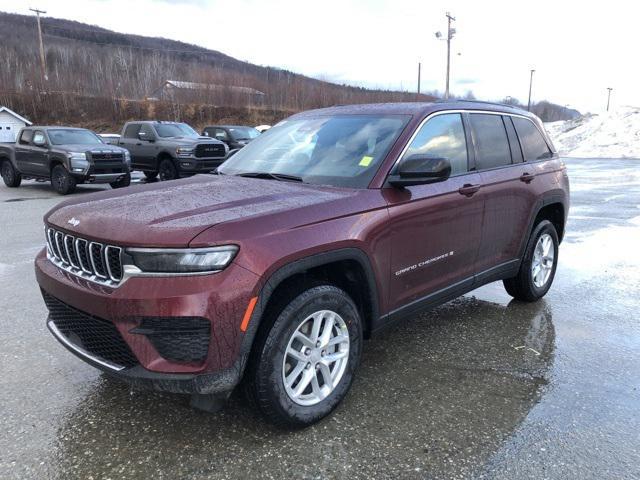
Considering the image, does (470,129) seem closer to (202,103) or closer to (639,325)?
(639,325)

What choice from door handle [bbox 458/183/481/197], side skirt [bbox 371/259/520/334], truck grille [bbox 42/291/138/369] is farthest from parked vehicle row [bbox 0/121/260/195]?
truck grille [bbox 42/291/138/369]

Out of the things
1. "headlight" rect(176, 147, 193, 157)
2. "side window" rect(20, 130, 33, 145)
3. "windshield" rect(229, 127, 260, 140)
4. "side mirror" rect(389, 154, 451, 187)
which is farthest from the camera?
"windshield" rect(229, 127, 260, 140)

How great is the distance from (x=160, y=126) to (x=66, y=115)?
4369cm

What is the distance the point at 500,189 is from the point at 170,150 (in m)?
12.9

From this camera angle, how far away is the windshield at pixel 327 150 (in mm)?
3434

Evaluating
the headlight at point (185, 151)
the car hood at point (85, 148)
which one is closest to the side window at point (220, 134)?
the headlight at point (185, 151)

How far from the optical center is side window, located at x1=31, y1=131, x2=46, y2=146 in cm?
1430

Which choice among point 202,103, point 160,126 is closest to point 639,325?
point 160,126

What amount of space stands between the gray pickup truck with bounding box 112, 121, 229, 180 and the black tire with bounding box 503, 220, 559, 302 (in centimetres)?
1186

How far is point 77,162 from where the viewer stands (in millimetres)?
13500

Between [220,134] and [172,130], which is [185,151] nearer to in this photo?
[172,130]

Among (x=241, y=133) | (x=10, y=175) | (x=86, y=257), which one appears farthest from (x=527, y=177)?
(x=241, y=133)

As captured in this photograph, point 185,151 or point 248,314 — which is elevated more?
point 185,151

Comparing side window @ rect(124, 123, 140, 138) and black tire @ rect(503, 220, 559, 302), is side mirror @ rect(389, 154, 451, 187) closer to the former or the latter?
black tire @ rect(503, 220, 559, 302)
